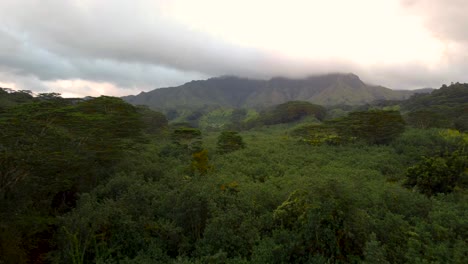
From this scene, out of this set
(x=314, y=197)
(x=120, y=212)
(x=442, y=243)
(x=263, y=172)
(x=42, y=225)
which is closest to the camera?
(x=442, y=243)

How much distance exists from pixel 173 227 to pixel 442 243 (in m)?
6.86

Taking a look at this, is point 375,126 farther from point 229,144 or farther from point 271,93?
point 271,93

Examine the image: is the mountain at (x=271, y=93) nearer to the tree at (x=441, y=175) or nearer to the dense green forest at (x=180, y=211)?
the tree at (x=441, y=175)

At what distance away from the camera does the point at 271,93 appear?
173500 millimetres

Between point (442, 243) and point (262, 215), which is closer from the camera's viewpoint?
point (442, 243)

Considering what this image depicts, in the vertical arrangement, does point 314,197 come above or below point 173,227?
above

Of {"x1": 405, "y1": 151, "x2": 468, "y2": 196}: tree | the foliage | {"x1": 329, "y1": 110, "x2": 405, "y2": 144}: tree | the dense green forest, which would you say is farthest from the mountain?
the dense green forest

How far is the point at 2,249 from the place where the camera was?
316 inches

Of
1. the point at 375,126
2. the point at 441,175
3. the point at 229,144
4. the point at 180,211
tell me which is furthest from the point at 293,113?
the point at 180,211

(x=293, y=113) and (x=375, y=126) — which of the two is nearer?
(x=375, y=126)

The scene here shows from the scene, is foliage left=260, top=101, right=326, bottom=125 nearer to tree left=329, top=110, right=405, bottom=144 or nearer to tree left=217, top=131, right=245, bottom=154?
tree left=329, top=110, right=405, bottom=144

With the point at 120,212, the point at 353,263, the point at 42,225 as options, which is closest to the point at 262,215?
the point at 353,263

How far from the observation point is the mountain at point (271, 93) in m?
144

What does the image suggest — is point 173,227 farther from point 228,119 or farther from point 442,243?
point 228,119
